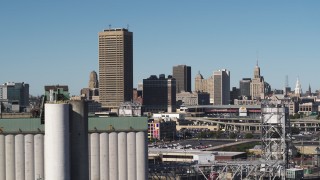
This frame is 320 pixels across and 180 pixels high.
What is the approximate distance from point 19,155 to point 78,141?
21.2 ft

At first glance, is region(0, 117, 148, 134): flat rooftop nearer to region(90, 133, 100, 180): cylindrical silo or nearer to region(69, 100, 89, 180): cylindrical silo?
region(90, 133, 100, 180): cylindrical silo

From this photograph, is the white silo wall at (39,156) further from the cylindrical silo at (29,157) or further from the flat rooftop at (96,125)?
the flat rooftop at (96,125)

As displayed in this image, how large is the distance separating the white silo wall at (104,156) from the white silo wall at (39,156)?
3716 mm

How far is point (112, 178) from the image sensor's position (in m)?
38.4

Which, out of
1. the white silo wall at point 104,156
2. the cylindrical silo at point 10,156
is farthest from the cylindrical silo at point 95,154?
the cylindrical silo at point 10,156

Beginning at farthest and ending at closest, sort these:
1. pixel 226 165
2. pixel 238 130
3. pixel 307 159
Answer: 1. pixel 238 130
2. pixel 307 159
3. pixel 226 165

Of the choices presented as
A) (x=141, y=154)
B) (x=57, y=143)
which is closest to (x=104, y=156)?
(x=141, y=154)

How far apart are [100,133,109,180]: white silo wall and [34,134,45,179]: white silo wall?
3716 millimetres

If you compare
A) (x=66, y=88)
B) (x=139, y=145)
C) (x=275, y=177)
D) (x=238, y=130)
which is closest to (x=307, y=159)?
(x=275, y=177)

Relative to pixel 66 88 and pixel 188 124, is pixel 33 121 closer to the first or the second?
pixel 66 88

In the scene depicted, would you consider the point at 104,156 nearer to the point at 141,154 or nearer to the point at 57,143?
the point at 141,154

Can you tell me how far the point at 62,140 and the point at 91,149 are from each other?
7.79 meters

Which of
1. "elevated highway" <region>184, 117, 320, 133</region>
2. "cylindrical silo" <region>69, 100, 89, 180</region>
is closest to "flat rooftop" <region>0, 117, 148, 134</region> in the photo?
"cylindrical silo" <region>69, 100, 89, 180</region>

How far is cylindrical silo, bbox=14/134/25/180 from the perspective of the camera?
36.4 metres
